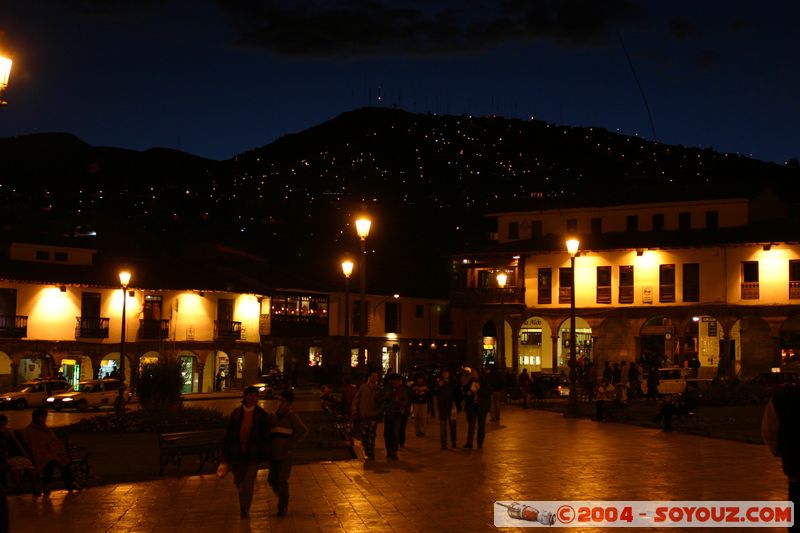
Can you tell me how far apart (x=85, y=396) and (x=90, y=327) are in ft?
32.4

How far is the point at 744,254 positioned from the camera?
1954 inches

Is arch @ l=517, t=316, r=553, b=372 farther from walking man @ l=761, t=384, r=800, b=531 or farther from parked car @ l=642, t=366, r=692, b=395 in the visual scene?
walking man @ l=761, t=384, r=800, b=531

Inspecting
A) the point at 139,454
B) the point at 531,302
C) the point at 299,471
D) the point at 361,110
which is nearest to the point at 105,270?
the point at 531,302

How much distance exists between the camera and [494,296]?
182 ft

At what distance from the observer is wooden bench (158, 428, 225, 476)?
56.5ft

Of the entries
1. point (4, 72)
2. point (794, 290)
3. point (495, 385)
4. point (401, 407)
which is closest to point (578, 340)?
point (794, 290)

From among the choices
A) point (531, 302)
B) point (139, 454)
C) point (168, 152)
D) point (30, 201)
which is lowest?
point (139, 454)

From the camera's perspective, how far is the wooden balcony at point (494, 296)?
181 ft

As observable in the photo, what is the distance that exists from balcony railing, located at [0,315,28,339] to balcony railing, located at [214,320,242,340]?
34.9 feet

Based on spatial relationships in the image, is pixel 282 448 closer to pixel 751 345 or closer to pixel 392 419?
pixel 392 419

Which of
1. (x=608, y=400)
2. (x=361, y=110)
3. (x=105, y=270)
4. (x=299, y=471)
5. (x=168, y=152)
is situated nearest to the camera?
(x=299, y=471)

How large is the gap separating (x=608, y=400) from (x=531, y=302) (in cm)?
2412

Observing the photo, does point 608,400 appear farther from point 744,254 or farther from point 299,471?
point 744,254

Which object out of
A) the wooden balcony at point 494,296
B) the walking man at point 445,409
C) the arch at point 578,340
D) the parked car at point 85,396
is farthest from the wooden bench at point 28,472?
the arch at point 578,340
